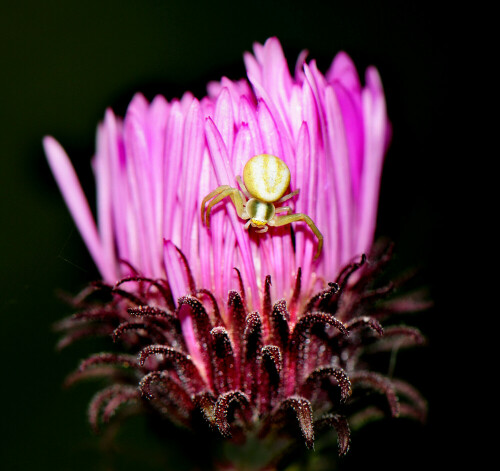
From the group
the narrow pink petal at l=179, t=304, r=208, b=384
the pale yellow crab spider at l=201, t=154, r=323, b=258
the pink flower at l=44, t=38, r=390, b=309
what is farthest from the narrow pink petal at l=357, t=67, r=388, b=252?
the narrow pink petal at l=179, t=304, r=208, b=384

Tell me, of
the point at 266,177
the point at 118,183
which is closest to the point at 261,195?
the point at 266,177

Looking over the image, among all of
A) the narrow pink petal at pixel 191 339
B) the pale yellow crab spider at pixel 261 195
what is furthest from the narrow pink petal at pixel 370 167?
the narrow pink petal at pixel 191 339

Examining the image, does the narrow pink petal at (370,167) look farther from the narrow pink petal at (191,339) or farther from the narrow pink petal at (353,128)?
the narrow pink petal at (191,339)

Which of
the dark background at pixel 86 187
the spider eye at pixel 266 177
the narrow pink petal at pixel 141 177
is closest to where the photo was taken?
the spider eye at pixel 266 177

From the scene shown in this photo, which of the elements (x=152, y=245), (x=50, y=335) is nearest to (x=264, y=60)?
(x=152, y=245)

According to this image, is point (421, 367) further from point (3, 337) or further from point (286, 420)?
point (3, 337)

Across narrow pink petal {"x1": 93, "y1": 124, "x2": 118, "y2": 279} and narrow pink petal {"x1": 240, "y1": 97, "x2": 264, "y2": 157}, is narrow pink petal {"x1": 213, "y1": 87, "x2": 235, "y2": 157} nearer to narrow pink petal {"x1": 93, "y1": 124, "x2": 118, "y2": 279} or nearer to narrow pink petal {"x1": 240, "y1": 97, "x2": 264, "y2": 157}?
narrow pink petal {"x1": 240, "y1": 97, "x2": 264, "y2": 157}
